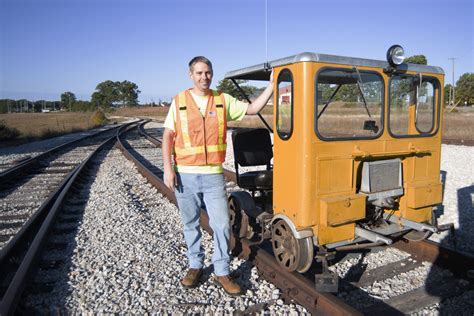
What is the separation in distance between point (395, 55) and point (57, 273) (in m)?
4.00

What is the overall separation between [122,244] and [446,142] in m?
13.4

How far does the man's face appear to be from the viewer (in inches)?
130

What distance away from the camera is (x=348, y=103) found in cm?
421

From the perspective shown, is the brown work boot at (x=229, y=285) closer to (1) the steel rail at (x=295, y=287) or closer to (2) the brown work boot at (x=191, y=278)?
(2) the brown work boot at (x=191, y=278)

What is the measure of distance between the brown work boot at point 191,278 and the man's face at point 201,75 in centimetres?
173

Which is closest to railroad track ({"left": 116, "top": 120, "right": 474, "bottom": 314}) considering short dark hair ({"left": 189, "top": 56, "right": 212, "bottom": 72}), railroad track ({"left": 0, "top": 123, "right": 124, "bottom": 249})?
short dark hair ({"left": 189, "top": 56, "right": 212, "bottom": 72})

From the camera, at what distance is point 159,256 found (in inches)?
171

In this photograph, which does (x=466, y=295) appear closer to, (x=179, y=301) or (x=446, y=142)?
(x=179, y=301)

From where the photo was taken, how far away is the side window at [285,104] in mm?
3531

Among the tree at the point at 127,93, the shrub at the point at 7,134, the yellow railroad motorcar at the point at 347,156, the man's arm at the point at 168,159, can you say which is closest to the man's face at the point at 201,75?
the man's arm at the point at 168,159

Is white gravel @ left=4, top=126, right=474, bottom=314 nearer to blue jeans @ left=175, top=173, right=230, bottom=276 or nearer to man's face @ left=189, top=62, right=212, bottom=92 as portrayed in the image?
blue jeans @ left=175, top=173, right=230, bottom=276

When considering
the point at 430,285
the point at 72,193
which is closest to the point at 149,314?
the point at 430,285

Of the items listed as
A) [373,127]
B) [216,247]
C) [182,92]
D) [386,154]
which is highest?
[182,92]

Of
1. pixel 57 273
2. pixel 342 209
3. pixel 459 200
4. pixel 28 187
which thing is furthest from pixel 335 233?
pixel 28 187
